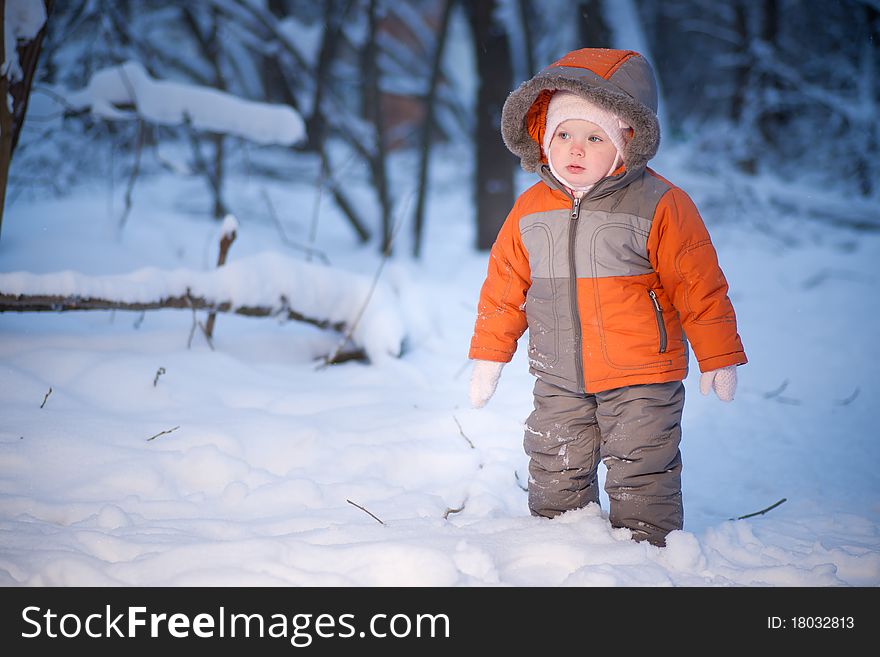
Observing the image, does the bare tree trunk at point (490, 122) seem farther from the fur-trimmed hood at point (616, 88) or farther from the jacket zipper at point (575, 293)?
the jacket zipper at point (575, 293)

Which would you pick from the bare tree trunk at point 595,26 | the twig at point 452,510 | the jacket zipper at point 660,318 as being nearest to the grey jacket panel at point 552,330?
the jacket zipper at point 660,318

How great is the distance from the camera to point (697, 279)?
1.95m

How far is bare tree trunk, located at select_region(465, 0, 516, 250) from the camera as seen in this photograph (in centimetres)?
618

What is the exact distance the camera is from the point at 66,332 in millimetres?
3303

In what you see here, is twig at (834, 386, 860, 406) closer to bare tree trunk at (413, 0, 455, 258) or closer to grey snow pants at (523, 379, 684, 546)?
grey snow pants at (523, 379, 684, 546)

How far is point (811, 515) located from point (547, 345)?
1.31m

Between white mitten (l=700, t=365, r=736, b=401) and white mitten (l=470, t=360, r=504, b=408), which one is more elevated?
white mitten (l=700, t=365, r=736, b=401)

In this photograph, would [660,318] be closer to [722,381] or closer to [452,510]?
[722,381]

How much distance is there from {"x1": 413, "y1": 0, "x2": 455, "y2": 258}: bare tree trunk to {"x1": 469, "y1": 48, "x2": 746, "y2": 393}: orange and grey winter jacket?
4.18 meters

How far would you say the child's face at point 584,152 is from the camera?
6.56 feet

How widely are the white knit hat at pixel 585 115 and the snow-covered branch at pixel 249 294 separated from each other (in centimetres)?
173

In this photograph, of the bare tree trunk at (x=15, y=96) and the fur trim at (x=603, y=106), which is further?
the bare tree trunk at (x=15, y=96)

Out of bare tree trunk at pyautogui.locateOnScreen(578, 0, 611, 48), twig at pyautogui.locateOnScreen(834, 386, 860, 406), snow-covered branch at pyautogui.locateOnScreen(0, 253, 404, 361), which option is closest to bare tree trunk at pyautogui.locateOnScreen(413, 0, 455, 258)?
bare tree trunk at pyautogui.locateOnScreen(578, 0, 611, 48)
